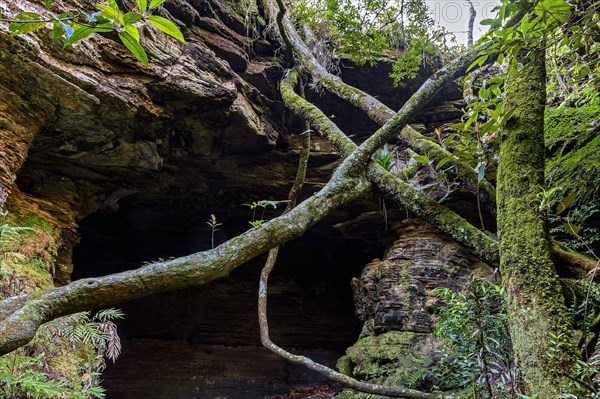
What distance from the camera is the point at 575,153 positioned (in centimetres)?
318

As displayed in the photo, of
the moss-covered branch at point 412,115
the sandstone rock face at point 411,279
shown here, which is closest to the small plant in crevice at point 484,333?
the moss-covered branch at point 412,115

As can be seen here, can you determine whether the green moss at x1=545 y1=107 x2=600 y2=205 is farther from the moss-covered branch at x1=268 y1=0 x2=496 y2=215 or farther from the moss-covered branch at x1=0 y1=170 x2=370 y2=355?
the moss-covered branch at x1=0 y1=170 x2=370 y2=355

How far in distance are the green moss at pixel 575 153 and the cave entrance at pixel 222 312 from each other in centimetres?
429

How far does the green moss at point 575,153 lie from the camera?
9.86 feet

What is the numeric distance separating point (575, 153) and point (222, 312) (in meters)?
7.18

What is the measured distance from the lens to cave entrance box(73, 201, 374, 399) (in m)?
7.02

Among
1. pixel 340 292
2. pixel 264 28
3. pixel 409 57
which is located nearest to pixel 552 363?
pixel 409 57

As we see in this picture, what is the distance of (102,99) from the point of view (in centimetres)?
353

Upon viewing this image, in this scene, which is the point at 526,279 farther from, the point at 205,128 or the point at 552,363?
the point at 205,128

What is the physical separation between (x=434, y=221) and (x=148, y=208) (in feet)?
17.8

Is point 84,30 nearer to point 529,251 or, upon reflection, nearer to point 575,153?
point 529,251

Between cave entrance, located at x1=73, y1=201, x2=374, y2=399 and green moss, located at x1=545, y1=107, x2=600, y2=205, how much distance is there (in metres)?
4.29

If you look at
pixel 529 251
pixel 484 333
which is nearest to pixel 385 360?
pixel 484 333

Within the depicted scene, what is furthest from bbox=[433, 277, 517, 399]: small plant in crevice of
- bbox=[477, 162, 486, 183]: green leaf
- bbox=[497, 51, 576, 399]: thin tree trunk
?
bbox=[477, 162, 486, 183]: green leaf
